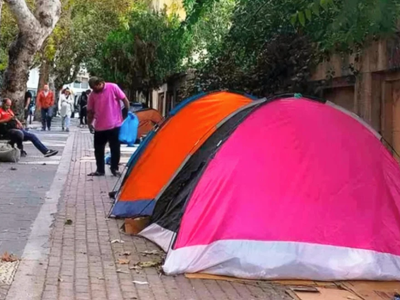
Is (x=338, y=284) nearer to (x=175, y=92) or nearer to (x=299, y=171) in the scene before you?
(x=299, y=171)

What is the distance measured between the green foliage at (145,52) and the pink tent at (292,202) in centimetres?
1974

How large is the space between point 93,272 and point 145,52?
70.2 feet

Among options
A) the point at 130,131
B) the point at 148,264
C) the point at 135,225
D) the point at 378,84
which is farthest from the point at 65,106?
the point at 148,264

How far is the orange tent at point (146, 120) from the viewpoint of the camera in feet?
69.6

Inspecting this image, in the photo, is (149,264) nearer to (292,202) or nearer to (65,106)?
(292,202)

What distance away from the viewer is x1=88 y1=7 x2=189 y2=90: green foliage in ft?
89.6

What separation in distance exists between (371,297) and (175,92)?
21170mm

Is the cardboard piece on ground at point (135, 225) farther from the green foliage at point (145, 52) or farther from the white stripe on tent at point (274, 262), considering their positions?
the green foliage at point (145, 52)

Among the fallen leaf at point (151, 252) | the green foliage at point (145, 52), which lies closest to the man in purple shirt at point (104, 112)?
the fallen leaf at point (151, 252)

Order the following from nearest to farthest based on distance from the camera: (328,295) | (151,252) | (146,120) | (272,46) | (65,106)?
(328,295) < (151,252) < (272,46) < (146,120) < (65,106)

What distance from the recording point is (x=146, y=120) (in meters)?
21.5

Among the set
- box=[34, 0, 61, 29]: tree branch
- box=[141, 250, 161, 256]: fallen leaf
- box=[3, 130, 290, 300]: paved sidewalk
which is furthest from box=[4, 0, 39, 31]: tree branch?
box=[141, 250, 161, 256]: fallen leaf

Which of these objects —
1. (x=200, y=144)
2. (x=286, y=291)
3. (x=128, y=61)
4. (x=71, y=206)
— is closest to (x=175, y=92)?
(x=128, y=61)

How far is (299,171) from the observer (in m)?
6.93
